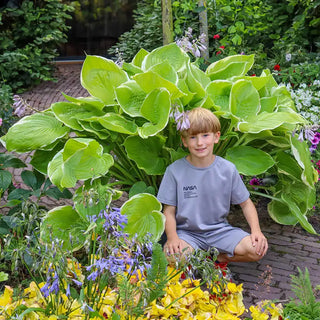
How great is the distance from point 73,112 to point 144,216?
33.6 inches

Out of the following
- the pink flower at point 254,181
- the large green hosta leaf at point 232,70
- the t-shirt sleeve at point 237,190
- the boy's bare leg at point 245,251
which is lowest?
the pink flower at point 254,181

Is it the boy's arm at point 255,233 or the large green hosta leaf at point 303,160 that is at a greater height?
the large green hosta leaf at point 303,160

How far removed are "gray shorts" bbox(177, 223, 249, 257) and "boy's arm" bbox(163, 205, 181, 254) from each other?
0.07 m

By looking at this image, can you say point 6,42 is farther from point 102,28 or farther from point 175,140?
point 175,140

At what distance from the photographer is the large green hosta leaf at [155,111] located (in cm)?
295

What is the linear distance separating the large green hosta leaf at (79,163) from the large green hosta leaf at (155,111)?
0.91 ft

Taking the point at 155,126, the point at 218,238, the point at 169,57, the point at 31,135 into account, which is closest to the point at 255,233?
the point at 218,238

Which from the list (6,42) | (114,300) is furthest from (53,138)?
(6,42)

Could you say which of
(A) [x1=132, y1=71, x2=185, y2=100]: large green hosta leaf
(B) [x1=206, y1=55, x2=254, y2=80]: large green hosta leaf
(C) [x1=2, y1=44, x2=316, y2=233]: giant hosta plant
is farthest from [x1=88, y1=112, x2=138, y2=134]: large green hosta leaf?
(B) [x1=206, y1=55, x2=254, y2=80]: large green hosta leaf

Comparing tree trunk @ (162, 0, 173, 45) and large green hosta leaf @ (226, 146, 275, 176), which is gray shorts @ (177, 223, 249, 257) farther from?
tree trunk @ (162, 0, 173, 45)

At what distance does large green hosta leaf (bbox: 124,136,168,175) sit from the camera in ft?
10.4

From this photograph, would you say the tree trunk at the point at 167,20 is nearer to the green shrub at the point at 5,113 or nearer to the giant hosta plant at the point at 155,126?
the giant hosta plant at the point at 155,126

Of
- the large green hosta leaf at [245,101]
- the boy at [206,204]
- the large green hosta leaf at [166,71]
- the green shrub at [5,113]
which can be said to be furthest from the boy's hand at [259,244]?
the green shrub at [5,113]

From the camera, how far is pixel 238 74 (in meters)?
3.54
